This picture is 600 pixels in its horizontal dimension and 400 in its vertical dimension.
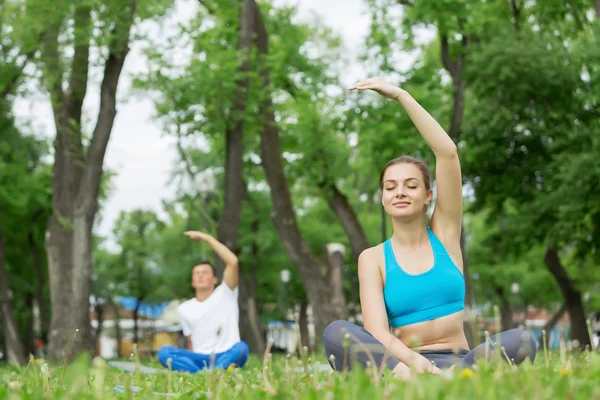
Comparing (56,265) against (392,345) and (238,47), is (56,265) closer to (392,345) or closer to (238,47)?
Answer: (238,47)

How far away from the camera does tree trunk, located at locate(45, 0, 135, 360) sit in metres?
15.6

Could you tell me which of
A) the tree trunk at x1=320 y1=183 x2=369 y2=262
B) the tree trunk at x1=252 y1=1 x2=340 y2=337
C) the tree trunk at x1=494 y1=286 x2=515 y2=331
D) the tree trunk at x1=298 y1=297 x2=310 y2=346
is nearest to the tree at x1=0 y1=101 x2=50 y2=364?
the tree trunk at x1=252 y1=1 x2=340 y2=337

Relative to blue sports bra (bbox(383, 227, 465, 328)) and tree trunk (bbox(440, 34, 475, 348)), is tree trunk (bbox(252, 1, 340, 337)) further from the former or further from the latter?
blue sports bra (bbox(383, 227, 465, 328))

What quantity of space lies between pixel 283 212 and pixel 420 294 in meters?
13.4

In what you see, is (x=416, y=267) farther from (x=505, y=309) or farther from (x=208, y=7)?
(x=505, y=309)

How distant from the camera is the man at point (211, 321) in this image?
31.1ft

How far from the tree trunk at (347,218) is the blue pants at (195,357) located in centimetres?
1049

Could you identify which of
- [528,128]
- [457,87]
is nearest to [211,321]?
[457,87]

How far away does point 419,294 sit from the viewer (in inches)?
182

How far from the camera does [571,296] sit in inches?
1013

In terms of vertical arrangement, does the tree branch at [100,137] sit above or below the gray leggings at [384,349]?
above

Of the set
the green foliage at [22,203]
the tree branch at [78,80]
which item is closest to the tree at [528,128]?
the tree branch at [78,80]

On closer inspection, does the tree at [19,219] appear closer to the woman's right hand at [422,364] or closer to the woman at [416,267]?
the woman at [416,267]

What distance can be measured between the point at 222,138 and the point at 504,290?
23.5m
